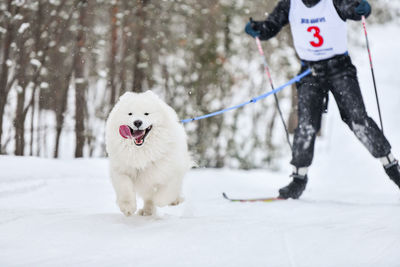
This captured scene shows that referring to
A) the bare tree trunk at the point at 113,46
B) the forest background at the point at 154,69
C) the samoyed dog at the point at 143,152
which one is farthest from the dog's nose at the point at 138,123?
the bare tree trunk at the point at 113,46

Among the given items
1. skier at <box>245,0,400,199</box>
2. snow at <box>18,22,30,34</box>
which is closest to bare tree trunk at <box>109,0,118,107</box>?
snow at <box>18,22,30,34</box>

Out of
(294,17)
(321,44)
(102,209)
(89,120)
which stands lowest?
(102,209)

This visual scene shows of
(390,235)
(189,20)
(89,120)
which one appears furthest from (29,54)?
(390,235)

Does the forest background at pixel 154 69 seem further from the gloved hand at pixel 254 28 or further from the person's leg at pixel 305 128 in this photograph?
the person's leg at pixel 305 128

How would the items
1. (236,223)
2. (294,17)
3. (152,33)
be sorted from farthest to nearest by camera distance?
(152,33)
(294,17)
(236,223)

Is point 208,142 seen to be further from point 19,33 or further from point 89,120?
point 19,33

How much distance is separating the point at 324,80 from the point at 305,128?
0.44m

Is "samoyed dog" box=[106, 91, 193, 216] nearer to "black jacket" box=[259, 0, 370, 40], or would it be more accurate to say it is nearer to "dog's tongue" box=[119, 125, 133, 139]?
"dog's tongue" box=[119, 125, 133, 139]

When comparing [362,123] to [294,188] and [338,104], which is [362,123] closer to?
[338,104]

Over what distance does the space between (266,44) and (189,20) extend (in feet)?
7.14

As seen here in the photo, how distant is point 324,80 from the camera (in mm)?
3791

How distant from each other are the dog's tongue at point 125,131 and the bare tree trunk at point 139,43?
13.9 feet

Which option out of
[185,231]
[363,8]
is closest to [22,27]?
[363,8]

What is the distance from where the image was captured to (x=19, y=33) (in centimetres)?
582
